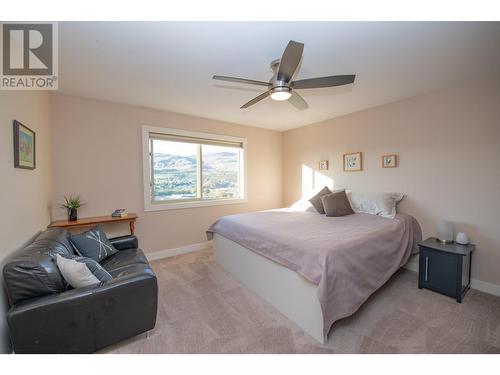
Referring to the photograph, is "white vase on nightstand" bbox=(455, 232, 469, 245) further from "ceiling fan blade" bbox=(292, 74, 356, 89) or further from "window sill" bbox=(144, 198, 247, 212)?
"window sill" bbox=(144, 198, 247, 212)

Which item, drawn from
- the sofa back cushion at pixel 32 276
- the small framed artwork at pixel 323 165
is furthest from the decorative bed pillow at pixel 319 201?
the sofa back cushion at pixel 32 276

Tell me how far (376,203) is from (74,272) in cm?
345

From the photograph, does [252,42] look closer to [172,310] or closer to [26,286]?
[26,286]

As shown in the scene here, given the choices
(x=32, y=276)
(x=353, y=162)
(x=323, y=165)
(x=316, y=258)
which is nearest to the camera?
(x=32, y=276)

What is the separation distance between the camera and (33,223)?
202 centimetres

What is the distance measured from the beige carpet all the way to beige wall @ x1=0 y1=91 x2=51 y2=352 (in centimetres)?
115

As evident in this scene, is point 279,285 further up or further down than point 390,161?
further down

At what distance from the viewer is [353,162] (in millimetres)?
3537

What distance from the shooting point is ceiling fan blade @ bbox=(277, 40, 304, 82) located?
1324 millimetres

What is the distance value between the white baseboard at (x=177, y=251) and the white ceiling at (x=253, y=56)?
92.1 inches

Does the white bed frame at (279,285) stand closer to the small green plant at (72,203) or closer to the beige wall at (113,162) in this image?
the beige wall at (113,162)

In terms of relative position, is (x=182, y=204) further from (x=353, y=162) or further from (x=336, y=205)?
(x=353, y=162)

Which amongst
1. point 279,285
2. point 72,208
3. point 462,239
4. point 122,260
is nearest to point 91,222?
point 72,208

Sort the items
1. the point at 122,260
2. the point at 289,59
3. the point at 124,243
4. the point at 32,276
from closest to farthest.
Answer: the point at 32,276 < the point at 289,59 < the point at 122,260 < the point at 124,243
